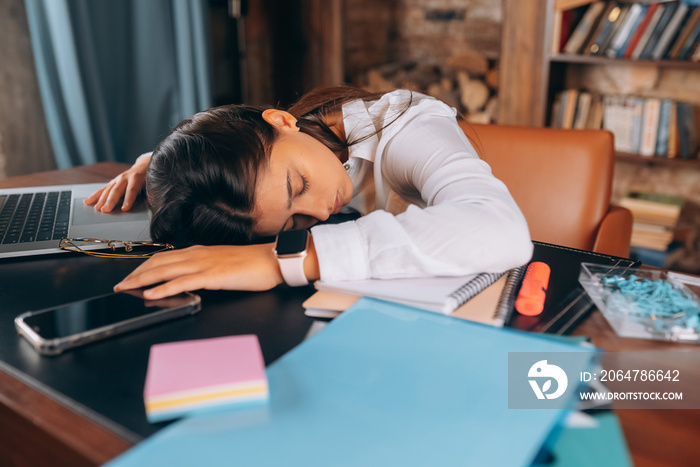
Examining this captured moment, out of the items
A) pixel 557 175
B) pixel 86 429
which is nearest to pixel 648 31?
pixel 557 175

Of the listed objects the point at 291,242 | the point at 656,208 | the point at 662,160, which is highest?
the point at 291,242

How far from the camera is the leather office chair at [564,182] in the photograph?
1.10 meters

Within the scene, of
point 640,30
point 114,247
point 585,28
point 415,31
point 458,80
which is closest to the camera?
point 114,247

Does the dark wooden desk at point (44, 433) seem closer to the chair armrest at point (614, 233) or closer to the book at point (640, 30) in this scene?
the chair armrest at point (614, 233)

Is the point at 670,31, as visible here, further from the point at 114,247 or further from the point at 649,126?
the point at 114,247

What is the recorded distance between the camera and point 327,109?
3.81 feet

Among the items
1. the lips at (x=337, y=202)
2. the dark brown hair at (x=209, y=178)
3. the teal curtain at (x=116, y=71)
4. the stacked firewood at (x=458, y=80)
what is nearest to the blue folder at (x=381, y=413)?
the dark brown hair at (x=209, y=178)

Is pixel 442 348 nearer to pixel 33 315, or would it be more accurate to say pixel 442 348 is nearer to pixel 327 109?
pixel 33 315

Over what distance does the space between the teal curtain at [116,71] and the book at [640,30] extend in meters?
1.79

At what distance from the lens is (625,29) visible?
2.13 m

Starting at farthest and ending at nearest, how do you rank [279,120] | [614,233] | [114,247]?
[614,233] < [279,120] < [114,247]

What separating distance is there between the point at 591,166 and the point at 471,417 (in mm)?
829

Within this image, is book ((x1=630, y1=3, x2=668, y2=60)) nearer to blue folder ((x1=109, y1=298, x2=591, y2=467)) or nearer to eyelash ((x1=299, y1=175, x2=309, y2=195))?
eyelash ((x1=299, y1=175, x2=309, y2=195))

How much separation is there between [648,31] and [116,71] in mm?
2085
